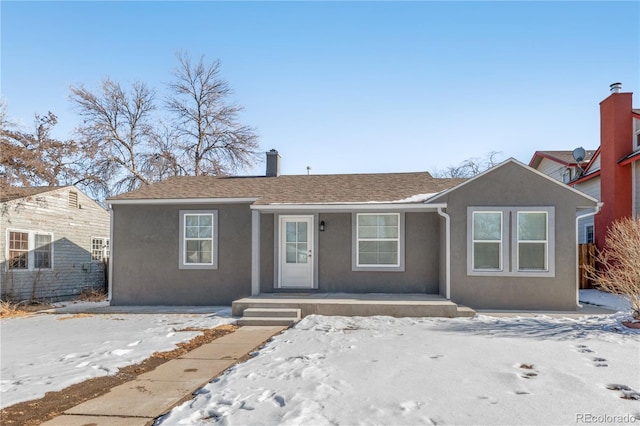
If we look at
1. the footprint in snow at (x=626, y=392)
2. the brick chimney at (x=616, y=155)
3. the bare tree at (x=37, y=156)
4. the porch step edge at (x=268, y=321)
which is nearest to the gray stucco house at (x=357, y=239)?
the porch step edge at (x=268, y=321)

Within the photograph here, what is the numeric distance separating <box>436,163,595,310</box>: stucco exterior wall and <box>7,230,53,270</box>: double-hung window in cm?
1231

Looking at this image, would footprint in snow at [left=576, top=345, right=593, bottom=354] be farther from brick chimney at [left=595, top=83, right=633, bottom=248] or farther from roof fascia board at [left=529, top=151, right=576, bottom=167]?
roof fascia board at [left=529, top=151, right=576, bottom=167]

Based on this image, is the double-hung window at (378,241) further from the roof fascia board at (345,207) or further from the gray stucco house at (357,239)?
the roof fascia board at (345,207)

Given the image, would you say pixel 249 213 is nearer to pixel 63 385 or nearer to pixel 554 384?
pixel 63 385

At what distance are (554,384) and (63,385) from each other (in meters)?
5.19

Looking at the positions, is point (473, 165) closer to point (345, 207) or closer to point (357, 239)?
point (357, 239)

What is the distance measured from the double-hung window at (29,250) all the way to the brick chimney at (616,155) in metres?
17.9

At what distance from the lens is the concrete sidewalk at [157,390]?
374 cm

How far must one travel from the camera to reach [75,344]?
22.7 ft

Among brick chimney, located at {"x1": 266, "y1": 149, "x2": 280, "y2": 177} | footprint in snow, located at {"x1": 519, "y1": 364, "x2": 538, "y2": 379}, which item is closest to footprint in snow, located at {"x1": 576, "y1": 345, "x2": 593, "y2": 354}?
footprint in snow, located at {"x1": 519, "y1": 364, "x2": 538, "y2": 379}

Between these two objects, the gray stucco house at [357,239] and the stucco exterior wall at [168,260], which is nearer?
the gray stucco house at [357,239]

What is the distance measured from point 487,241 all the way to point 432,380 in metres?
5.74

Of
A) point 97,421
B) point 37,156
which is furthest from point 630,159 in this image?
point 37,156

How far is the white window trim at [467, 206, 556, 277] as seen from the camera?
948 centimetres
